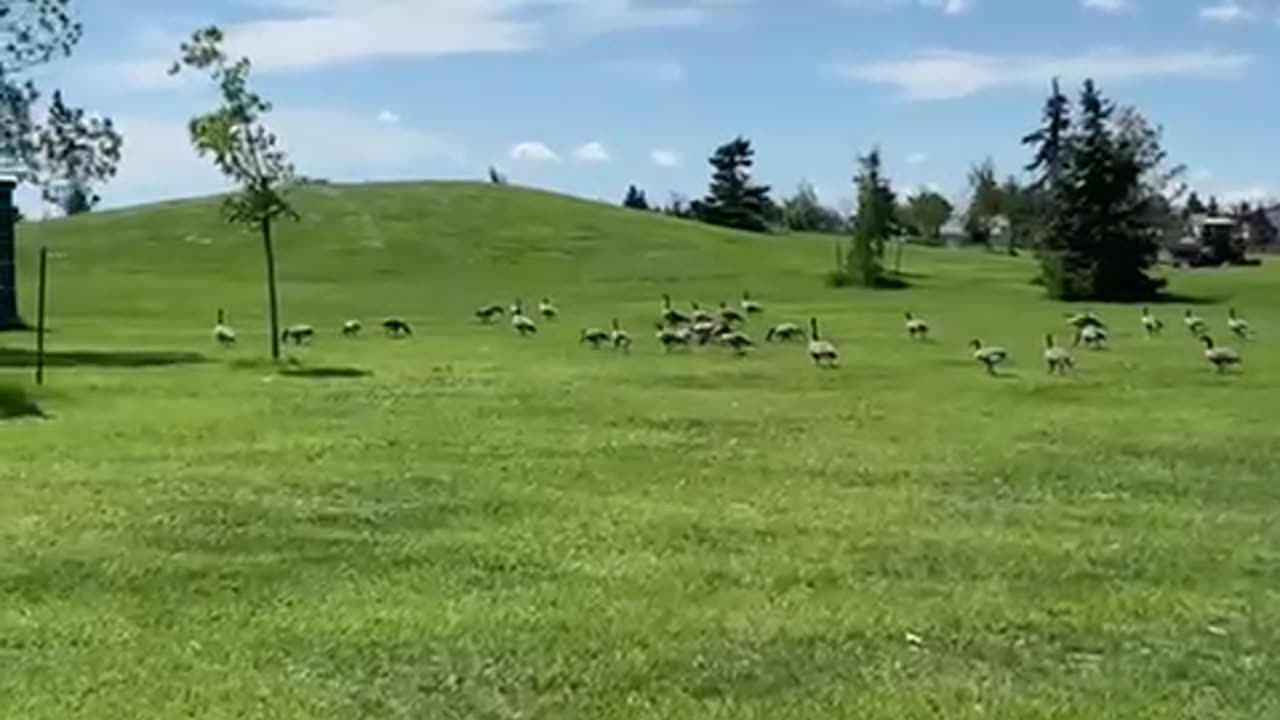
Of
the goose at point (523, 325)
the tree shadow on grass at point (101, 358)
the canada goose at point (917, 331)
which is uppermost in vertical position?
the canada goose at point (917, 331)

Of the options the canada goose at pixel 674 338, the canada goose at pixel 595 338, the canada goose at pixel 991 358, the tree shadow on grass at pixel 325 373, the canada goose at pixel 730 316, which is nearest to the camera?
the tree shadow on grass at pixel 325 373

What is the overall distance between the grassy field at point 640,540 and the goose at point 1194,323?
942 cm

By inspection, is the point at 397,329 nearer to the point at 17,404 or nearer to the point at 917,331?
the point at 917,331

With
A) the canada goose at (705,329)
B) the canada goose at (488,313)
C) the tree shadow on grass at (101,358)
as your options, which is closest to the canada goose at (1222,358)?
the canada goose at (705,329)

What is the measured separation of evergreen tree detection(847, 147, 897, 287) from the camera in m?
77.4

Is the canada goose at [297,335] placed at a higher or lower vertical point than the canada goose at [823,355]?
lower

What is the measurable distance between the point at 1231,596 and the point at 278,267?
71.0m

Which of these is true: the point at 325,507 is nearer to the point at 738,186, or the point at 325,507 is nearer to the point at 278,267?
the point at 278,267

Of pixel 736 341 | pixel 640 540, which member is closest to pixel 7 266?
pixel 736 341

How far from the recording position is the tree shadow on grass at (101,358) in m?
33.9

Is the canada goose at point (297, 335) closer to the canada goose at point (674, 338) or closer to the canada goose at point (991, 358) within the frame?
the canada goose at point (674, 338)

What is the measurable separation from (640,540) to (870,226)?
63.9 meters

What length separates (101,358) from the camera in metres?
35.8

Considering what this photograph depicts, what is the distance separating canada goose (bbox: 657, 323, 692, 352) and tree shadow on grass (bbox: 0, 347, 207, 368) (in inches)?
342
